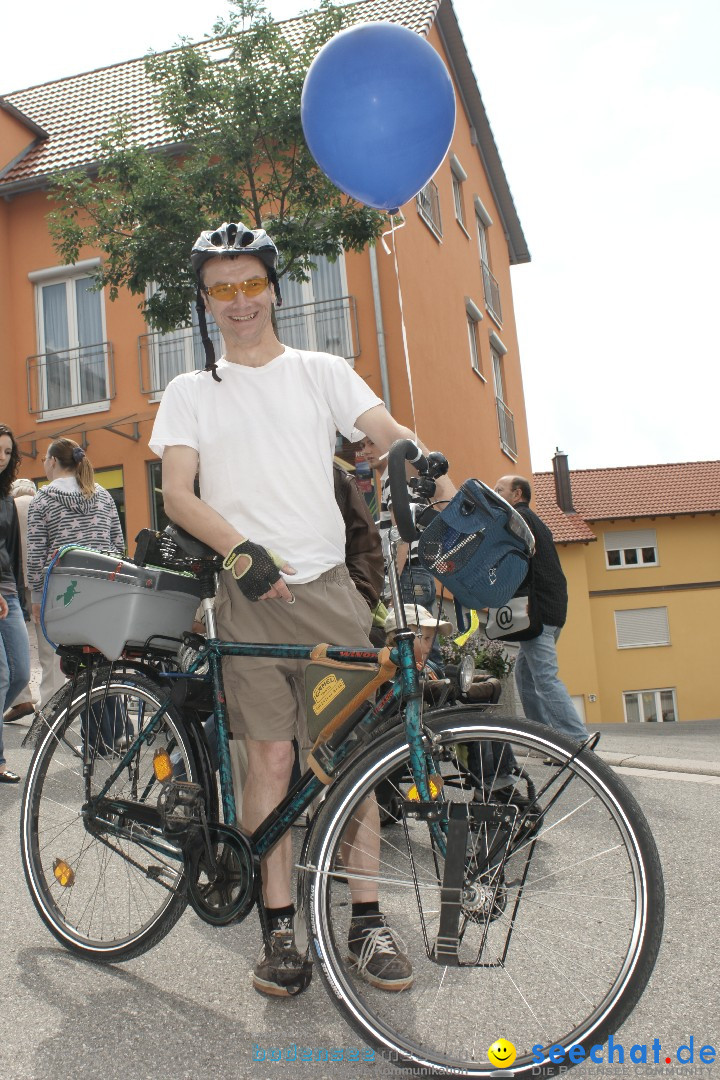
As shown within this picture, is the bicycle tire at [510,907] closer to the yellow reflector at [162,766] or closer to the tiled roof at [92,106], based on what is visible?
the yellow reflector at [162,766]

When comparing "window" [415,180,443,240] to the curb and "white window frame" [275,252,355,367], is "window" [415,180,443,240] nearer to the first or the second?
"white window frame" [275,252,355,367]

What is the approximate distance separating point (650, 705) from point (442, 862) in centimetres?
3694

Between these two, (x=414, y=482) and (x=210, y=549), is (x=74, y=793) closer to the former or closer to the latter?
(x=210, y=549)

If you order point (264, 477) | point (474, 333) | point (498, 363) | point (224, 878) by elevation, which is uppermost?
point (474, 333)

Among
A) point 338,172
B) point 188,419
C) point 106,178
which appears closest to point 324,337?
point 106,178

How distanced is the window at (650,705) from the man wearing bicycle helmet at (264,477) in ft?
119

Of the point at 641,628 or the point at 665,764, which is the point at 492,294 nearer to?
the point at 665,764

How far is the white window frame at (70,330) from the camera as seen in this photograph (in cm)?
1761

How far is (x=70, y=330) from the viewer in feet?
58.5

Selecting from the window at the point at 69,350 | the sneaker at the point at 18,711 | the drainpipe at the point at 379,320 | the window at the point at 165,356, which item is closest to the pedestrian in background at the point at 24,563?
the sneaker at the point at 18,711

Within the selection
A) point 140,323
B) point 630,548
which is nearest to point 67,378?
point 140,323

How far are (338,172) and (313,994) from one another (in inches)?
Answer: 203

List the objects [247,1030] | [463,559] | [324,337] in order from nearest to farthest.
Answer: [463,559] → [247,1030] → [324,337]

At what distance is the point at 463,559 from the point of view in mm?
2404
